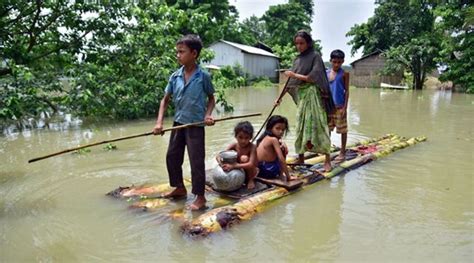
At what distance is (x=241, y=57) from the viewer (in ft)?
102

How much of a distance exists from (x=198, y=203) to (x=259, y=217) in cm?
57

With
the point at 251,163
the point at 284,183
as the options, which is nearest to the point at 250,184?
the point at 251,163

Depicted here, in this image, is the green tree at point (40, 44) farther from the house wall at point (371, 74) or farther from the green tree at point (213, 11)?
the house wall at point (371, 74)

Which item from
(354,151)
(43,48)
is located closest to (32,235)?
(354,151)

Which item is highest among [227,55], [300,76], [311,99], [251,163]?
[227,55]

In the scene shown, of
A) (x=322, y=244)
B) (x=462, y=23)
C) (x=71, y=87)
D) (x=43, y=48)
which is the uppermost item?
(x=462, y=23)

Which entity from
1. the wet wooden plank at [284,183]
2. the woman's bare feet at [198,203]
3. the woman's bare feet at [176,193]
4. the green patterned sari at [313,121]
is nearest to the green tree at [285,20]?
the green patterned sari at [313,121]

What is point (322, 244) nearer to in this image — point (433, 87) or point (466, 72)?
point (466, 72)

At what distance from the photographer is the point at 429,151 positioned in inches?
273

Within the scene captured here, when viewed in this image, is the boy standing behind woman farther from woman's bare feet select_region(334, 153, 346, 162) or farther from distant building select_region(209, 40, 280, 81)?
distant building select_region(209, 40, 280, 81)

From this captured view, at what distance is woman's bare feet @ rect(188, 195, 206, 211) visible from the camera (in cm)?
398

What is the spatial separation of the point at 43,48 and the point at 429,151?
8.24m

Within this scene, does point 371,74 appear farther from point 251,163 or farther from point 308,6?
point 251,163

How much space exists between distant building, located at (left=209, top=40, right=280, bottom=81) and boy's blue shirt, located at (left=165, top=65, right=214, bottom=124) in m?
26.9
